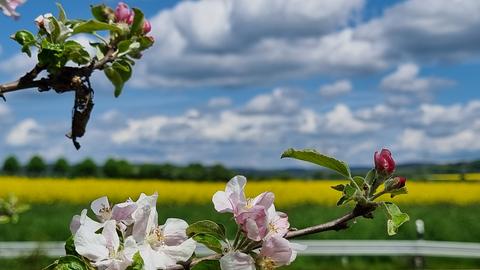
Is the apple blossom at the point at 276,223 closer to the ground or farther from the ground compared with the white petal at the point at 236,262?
farther from the ground

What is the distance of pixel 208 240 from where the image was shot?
1.05 meters

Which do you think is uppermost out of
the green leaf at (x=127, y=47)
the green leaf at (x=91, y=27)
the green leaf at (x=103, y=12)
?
the green leaf at (x=103, y=12)

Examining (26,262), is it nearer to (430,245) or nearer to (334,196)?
(430,245)

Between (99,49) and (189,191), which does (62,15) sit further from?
(189,191)

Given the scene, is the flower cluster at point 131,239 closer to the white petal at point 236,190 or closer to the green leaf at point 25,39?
the white petal at point 236,190

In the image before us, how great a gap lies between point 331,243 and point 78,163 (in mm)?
16773

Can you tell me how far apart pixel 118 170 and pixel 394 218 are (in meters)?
22.5

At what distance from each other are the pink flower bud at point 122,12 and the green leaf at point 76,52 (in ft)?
0.36

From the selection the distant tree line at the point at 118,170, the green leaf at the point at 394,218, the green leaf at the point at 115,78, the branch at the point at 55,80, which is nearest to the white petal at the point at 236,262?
the green leaf at the point at 394,218

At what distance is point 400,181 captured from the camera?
1.11 meters

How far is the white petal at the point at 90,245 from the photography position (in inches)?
39.0

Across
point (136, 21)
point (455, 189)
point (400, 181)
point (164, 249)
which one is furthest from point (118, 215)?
point (455, 189)

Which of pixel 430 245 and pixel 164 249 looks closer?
pixel 164 249

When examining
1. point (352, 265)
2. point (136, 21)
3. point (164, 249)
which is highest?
point (136, 21)
